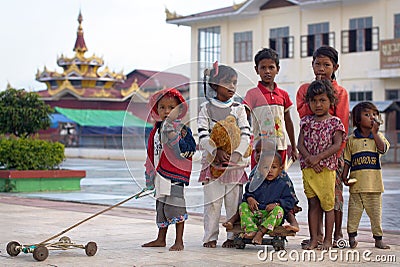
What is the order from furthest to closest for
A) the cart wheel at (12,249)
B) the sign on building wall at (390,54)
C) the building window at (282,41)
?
the building window at (282,41)
the sign on building wall at (390,54)
the cart wheel at (12,249)

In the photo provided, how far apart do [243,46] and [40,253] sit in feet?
109

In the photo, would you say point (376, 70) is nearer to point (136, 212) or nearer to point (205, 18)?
point (205, 18)

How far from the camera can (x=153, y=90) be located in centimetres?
697

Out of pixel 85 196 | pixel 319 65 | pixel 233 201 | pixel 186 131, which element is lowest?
pixel 85 196

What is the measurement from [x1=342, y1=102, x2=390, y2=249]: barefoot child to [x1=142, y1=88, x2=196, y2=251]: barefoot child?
150 cm

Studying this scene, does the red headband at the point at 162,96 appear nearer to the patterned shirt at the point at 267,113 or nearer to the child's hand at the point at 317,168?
the patterned shirt at the point at 267,113

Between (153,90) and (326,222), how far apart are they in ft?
Result: 6.52

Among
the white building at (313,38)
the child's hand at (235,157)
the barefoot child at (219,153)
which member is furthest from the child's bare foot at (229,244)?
the white building at (313,38)

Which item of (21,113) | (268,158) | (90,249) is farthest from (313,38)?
(90,249)

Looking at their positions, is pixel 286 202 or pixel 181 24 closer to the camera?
pixel 286 202

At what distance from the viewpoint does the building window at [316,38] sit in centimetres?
3479

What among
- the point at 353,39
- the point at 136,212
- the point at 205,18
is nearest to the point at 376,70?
the point at 353,39

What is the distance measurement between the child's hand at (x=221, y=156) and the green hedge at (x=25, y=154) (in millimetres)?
7990

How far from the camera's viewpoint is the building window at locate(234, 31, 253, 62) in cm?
3819
